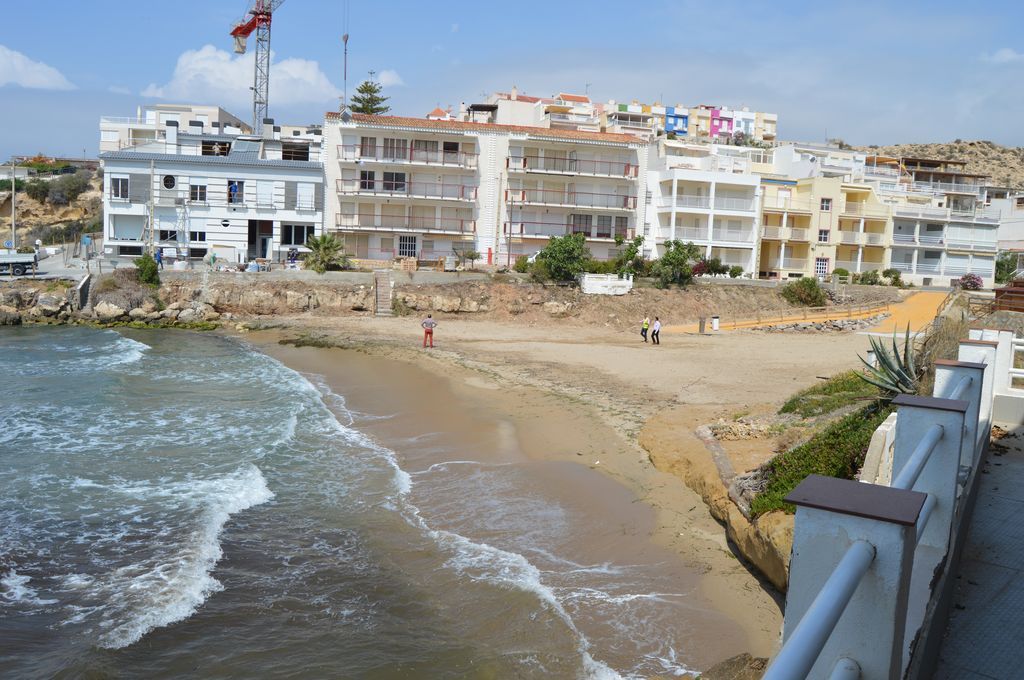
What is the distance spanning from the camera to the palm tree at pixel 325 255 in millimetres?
A: 46375

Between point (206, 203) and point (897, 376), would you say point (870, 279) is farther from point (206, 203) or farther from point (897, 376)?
point (897, 376)

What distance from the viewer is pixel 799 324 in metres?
41.8

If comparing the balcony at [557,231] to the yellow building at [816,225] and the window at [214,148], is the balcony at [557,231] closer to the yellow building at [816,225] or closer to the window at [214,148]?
the yellow building at [816,225]

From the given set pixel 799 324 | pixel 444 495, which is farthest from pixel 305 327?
pixel 444 495

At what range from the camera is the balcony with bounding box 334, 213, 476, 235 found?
51.8 metres

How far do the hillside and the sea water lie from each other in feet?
381

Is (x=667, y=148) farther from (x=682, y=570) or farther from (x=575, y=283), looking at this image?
(x=682, y=570)

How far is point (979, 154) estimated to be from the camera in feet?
407

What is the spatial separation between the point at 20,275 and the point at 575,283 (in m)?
30.2

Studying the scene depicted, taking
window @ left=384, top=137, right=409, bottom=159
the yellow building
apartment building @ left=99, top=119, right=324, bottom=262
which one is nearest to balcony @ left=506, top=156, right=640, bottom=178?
window @ left=384, top=137, right=409, bottom=159

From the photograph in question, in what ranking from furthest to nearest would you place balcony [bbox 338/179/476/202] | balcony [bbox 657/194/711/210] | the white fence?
1. balcony [bbox 657/194/711/210]
2. balcony [bbox 338/179/476/202]
3. the white fence

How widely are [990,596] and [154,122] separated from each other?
289ft

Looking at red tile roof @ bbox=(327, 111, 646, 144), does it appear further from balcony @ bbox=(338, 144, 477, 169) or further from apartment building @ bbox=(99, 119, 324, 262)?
apartment building @ bbox=(99, 119, 324, 262)

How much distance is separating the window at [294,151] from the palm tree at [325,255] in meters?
10.2
